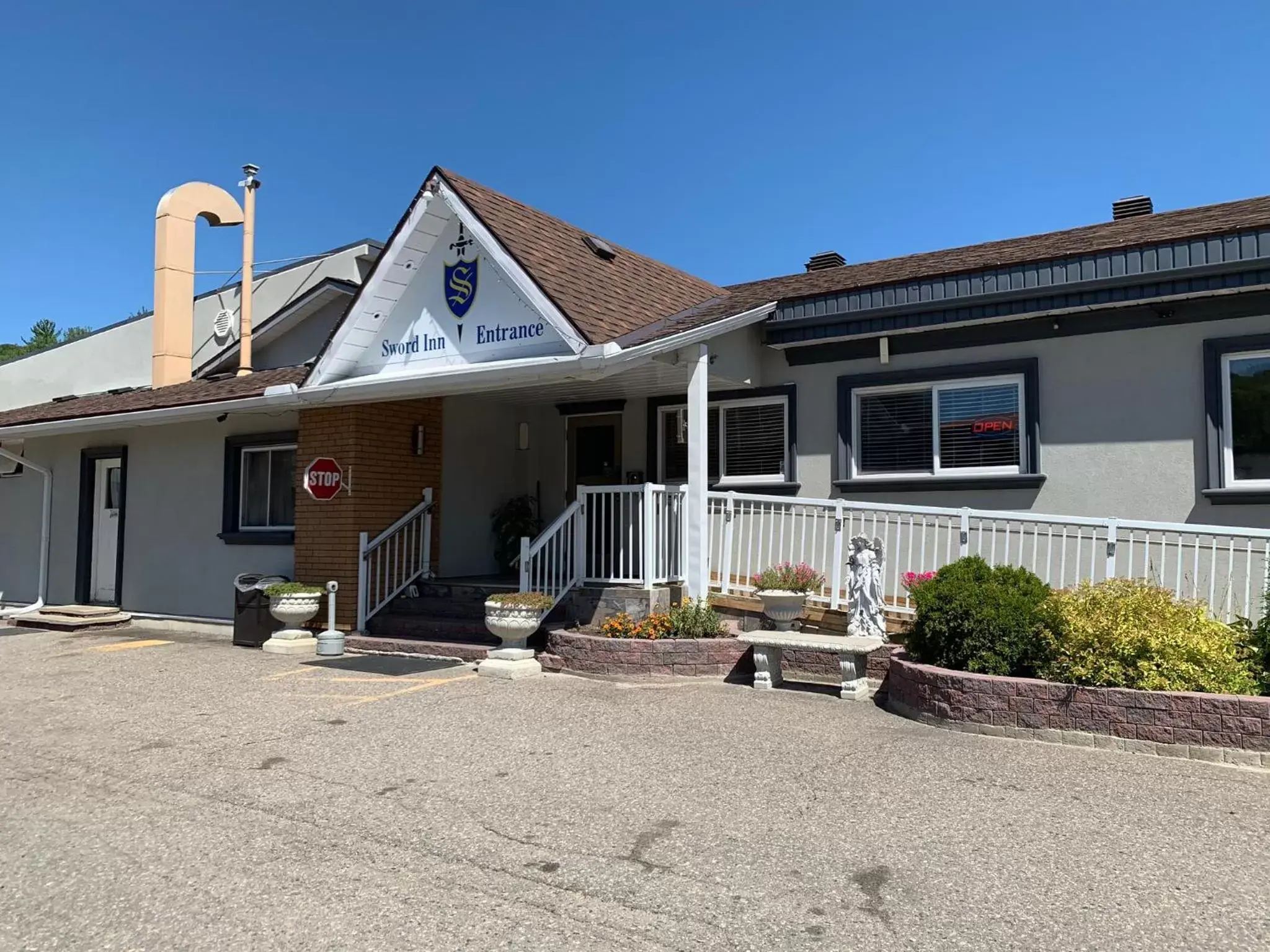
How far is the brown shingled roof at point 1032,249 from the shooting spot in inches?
352

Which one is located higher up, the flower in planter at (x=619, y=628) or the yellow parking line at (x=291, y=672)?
the flower in planter at (x=619, y=628)

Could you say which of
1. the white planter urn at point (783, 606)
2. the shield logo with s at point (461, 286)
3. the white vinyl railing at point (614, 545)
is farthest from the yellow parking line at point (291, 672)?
the white planter urn at point (783, 606)

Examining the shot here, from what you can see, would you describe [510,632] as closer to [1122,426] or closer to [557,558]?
[557,558]

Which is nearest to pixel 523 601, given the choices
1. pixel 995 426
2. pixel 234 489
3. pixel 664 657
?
pixel 664 657

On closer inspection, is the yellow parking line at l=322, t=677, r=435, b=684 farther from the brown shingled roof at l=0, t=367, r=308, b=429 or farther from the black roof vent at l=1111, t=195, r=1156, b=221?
the black roof vent at l=1111, t=195, r=1156, b=221

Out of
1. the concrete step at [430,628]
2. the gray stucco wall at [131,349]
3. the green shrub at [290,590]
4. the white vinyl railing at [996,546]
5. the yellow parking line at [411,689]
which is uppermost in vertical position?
the gray stucco wall at [131,349]

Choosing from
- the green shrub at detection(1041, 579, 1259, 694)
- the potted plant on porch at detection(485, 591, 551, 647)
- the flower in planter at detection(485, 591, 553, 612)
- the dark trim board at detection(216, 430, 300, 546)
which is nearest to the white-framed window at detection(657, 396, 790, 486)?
the flower in planter at detection(485, 591, 553, 612)

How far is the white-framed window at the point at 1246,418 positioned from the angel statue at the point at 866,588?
10.4ft

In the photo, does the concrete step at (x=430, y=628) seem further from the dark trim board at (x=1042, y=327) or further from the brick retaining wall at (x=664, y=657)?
the dark trim board at (x=1042, y=327)

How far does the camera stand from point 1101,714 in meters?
6.41

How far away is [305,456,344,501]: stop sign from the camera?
11234 mm

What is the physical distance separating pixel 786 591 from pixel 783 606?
0.18m

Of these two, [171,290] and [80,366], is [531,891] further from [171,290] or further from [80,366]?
[80,366]

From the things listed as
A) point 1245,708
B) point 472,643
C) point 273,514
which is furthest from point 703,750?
point 273,514
